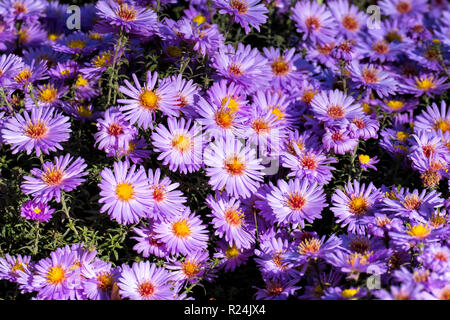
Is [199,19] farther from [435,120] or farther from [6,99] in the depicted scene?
[435,120]

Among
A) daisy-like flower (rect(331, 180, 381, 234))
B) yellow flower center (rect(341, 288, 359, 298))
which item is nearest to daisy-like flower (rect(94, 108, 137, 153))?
daisy-like flower (rect(331, 180, 381, 234))

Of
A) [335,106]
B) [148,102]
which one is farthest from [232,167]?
[335,106]

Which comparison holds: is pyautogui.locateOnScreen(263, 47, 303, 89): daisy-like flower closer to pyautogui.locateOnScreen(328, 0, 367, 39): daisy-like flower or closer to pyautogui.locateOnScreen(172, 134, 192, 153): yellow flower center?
pyautogui.locateOnScreen(328, 0, 367, 39): daisy-like flower

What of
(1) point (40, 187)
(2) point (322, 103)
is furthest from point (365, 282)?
(1) point (40, 187)

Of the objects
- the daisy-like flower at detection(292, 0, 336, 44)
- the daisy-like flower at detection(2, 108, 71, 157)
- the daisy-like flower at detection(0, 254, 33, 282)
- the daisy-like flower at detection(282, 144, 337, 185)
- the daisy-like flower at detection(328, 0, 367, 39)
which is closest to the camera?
the daisy-like flower at detection(0, 254, 33, 282)

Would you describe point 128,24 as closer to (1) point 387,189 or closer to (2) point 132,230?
(2) point 132,230

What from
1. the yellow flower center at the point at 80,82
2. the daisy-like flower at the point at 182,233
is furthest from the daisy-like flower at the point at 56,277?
the yellow flower center at the point at 80,82
